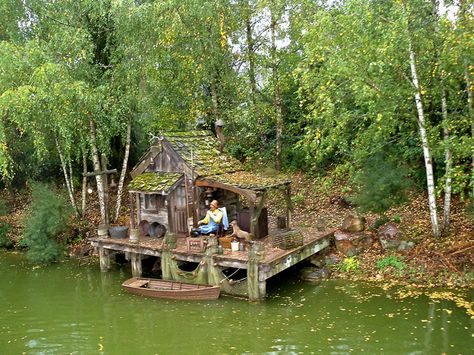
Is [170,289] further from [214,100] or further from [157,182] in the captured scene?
[214,100]

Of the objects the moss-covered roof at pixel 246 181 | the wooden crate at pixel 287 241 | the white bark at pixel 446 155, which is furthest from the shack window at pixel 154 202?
the white bark at pixel 446 155

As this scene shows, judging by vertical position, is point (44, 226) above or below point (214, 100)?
below

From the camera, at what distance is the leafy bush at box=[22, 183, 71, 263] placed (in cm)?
1972

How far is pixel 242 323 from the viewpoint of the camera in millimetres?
13008

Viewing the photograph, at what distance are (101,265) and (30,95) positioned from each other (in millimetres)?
7010

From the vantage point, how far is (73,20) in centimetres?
1992

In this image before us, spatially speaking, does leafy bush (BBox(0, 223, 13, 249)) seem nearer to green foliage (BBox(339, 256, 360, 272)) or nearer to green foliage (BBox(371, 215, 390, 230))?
green foliage (BBox(339, 256, 360, 272))

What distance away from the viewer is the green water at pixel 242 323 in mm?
11539

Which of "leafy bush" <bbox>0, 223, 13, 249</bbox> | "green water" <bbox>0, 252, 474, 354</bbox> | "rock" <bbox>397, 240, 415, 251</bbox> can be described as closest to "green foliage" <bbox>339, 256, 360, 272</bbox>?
"green water" <bbox>0, 252, 474, 354</bbox>

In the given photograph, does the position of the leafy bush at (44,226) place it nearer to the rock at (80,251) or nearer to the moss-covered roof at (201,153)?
the rock at (80,251)

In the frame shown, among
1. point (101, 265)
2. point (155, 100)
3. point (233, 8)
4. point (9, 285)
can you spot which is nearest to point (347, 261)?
point (101, 265)

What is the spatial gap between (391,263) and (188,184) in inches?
292

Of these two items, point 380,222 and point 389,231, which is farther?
point 380,222

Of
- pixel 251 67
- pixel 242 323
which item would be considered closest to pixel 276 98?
pixel 251 67
